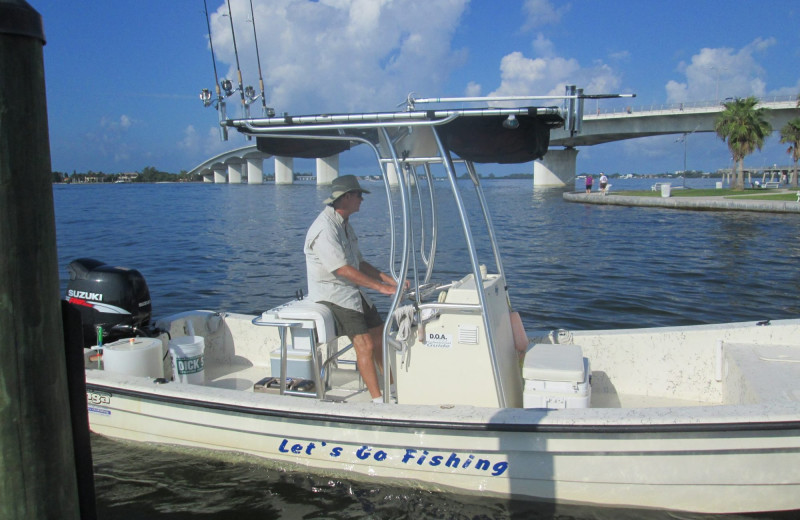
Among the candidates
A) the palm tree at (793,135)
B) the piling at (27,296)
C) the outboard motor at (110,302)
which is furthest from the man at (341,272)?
the palm tree at (793,135)

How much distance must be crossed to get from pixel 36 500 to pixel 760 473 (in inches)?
147

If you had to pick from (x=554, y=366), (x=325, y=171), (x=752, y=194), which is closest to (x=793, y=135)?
(x=752, y=194)

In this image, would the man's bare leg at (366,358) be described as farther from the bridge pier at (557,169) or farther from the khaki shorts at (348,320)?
the bridge pier at (557,169)

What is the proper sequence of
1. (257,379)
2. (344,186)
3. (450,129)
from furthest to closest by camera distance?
1. (257,379)
2. (344,186)
3. (450,129)

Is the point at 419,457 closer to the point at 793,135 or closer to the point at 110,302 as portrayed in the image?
the point at 110,302

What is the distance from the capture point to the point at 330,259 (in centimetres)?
455

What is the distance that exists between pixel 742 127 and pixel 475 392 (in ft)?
145

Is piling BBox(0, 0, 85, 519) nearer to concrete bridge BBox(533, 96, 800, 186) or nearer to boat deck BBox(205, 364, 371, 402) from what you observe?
boat deck BBox(205, 364, 371, 402)

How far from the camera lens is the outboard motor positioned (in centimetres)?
563

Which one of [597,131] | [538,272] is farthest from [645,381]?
[597,131]

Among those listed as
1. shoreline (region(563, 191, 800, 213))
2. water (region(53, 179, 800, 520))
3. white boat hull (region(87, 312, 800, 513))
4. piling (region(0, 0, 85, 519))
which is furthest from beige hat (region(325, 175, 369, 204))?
shoreline (region(563, 191, 800, 213))

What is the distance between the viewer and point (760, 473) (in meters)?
3.61

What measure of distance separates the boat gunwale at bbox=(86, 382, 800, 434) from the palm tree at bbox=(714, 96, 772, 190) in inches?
1734

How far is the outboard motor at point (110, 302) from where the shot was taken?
563 cm
